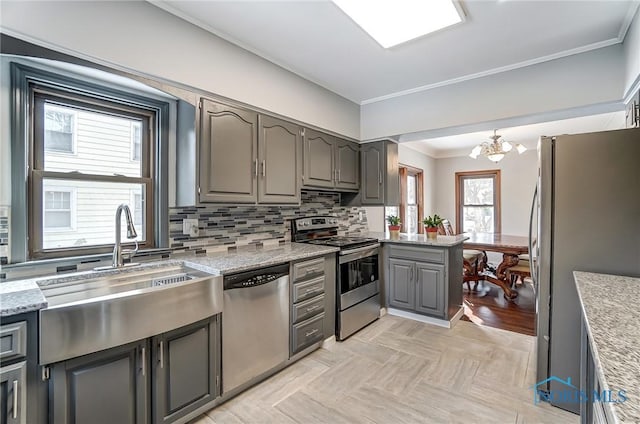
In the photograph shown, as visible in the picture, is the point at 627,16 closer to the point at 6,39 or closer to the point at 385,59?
the point at 385,59

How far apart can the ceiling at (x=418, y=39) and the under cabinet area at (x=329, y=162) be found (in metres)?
0.63

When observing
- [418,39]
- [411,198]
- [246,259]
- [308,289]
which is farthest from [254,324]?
[411,198]

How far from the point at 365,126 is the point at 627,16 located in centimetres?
231

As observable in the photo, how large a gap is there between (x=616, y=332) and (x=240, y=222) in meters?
2.47

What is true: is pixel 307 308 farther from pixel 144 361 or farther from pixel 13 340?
pixel 13 340

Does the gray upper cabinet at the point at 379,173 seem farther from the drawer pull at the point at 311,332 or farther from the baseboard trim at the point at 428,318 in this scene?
the drawer pull at the point at 311,332

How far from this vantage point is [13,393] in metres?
1.18

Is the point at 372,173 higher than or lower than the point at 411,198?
higher

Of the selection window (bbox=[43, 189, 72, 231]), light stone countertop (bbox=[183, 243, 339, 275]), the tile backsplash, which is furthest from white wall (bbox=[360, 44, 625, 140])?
A: window (bbox=[43, 189, 72, 231])

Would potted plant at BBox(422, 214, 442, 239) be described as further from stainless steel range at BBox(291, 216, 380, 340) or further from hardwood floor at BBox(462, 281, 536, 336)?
hardwood floor at BBox(462, 281, 536, 336)

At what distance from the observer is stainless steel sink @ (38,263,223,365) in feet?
4.18

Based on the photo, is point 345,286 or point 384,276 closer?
point 345,286

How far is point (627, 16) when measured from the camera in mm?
2020

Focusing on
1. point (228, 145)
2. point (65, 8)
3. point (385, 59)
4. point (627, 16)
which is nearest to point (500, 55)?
point (627, 16)
